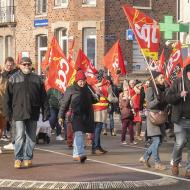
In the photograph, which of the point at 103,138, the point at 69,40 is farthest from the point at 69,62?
the point at 69,40

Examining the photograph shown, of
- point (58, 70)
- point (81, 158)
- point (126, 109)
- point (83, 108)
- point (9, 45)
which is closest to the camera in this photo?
point (81, 158)

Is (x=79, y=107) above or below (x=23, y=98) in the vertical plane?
below

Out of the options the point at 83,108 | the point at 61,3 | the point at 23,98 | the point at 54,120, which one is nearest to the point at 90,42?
the point at 61,3

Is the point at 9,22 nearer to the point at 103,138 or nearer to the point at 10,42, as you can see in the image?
the point at 10,42

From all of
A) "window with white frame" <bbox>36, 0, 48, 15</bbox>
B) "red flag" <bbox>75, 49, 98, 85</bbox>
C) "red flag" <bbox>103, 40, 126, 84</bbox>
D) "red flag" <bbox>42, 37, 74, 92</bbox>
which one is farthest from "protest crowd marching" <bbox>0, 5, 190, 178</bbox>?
"window with white frame" <bbox>36, 0, 48, 15</bbox>

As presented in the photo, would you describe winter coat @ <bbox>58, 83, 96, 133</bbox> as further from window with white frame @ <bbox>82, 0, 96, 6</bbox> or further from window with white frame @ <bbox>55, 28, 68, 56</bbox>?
window with white frame @ <bbox>55, 28, 68, 56</bbox>

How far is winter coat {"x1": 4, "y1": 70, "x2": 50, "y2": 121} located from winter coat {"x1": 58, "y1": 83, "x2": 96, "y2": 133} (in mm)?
1095

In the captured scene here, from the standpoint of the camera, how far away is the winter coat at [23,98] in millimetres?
12680

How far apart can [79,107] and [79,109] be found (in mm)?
38

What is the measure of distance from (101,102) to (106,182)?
6842 millimetres

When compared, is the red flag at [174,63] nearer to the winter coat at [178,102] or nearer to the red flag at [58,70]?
the red flag at [58,70]

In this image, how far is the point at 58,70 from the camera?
18.5 meters

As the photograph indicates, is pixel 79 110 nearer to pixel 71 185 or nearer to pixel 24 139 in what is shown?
pixel 24 139

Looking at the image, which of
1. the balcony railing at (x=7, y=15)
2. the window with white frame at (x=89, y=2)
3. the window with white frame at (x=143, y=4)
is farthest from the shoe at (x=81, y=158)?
the balcony railing at (x=7, y=15)
